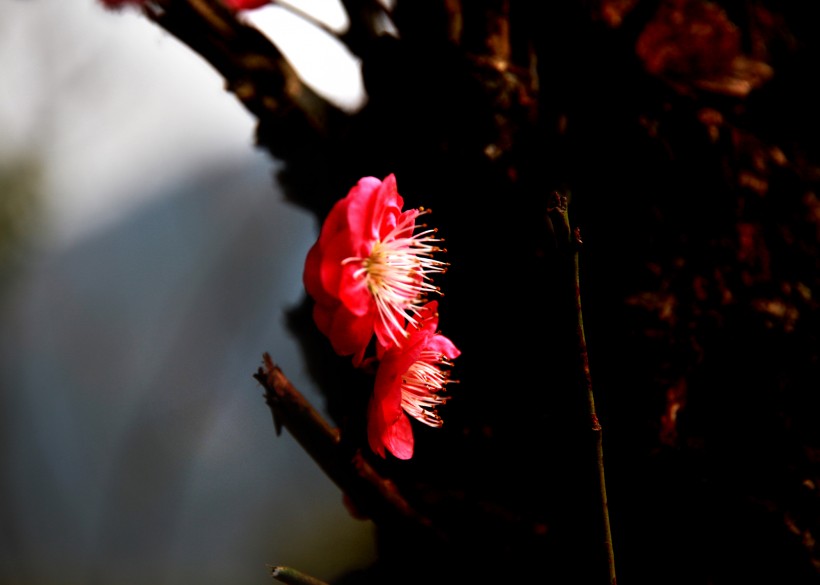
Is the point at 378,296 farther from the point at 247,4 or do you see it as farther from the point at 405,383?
the point at 247,4

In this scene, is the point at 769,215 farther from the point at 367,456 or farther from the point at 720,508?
the point at 367,456

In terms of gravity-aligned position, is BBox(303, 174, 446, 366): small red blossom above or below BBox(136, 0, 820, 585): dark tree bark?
above

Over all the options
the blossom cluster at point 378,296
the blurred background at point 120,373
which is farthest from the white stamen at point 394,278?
the blurred background at point 120,373

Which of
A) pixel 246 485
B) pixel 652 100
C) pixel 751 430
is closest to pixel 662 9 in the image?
pixel 652 100

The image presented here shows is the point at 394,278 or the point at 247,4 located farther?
the point at 247,4

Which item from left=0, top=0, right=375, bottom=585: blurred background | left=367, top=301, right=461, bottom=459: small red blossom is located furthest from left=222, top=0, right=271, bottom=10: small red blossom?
left=367, top=301, right=461, bottom=459: small red blossom

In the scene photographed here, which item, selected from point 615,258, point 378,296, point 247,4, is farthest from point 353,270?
point 247,4

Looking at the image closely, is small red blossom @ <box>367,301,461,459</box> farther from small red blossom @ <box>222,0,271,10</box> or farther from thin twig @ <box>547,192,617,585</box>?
small red blossom @ <box>222,0,271,10</box>

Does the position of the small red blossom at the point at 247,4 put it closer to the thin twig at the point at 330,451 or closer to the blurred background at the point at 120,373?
the blurred background at the point at 120,373
